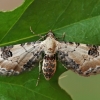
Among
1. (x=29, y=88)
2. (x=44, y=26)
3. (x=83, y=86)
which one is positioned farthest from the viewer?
(x=83, y=86)

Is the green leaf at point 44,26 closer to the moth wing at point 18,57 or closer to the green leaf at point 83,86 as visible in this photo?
the moth wing at point 18,57

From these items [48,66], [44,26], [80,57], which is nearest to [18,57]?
[48,66]

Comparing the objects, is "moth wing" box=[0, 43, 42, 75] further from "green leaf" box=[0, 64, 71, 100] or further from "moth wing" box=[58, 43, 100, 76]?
"moth wing" box=[58, 43, 100, 76]

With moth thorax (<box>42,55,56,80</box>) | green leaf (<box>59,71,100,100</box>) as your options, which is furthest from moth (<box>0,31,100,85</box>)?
green leaf (<box>59,71,100,100</box>)

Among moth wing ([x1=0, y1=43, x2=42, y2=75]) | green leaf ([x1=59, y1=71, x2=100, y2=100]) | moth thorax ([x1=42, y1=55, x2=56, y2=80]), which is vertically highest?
moth wing ([x1=0, y1=43, x2=42, y2=75])

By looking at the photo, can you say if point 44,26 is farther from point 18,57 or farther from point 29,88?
A: point 29,88

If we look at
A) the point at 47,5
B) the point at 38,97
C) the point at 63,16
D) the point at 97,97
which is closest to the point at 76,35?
the point at 63,16

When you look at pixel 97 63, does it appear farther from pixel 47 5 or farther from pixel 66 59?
pixel 47 5
